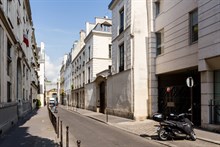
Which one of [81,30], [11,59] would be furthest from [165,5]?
[81,30]

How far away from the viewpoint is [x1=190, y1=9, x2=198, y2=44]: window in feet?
49.4

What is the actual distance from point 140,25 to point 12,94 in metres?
10.4

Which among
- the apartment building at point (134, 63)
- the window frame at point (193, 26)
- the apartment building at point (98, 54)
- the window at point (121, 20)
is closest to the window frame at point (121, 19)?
the window at point (121, 20)

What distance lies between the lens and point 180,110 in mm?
16984

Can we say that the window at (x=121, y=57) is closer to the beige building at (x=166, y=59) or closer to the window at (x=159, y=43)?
the beige building at (x=166, y=59)

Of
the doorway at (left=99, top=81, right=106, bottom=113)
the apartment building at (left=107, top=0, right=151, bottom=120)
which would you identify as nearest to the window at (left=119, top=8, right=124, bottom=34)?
the apartment building at (left=107, top=0, right=151, bottom=120)

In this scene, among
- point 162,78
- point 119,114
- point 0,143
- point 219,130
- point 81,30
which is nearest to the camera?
point 0,143

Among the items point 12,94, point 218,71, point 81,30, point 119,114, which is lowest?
point 119,114

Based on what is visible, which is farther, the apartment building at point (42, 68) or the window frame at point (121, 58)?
the apartment building at point (42, 68)

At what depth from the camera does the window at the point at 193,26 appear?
49.4ft

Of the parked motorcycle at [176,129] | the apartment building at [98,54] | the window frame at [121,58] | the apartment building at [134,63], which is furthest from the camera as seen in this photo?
the apartment building at [98,54]

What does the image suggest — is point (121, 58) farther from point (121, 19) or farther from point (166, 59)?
point (166, 59)

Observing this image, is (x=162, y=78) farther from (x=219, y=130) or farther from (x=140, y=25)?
(x=219, y=130)

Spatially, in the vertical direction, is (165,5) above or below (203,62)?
above
